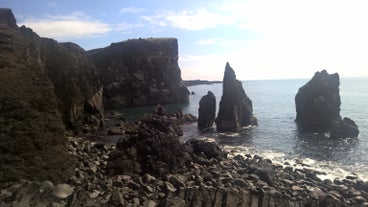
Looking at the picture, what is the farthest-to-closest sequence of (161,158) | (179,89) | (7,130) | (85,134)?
1. (179,89)
2. (85,134)
3. (161,158)
4. (7,130)

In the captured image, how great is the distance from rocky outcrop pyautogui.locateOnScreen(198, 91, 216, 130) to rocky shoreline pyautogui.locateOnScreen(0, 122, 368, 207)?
24.8m

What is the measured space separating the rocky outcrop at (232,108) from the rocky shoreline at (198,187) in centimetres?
2145

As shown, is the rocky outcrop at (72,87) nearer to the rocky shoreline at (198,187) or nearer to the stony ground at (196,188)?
the rocky shoreline at (198,187)

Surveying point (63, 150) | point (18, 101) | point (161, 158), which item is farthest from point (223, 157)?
point (18, 101)

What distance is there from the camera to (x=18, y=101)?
82.2 feet

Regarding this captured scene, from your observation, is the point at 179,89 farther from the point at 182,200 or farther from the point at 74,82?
the point at 182,200

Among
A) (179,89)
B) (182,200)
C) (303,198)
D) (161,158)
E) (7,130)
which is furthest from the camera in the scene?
(179,89)

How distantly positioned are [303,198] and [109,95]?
104 metres

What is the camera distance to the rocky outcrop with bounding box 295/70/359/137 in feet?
227

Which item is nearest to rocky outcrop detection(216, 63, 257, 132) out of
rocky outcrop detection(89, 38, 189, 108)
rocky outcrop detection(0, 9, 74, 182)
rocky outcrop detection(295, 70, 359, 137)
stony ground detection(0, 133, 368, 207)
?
rocky outcrop detection(295, 70, 359, 137)

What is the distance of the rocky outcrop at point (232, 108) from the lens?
6378cm

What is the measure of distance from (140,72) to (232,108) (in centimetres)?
7302

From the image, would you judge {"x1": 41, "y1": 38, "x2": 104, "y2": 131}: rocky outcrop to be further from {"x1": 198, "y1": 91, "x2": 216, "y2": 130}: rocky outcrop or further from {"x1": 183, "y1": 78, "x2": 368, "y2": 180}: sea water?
{"x1": 198, "y1": 91, "x2": 216, "y2": 130}: rocky outcrop

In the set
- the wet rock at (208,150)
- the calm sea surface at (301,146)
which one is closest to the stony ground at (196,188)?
the wet rock at (208,150)
